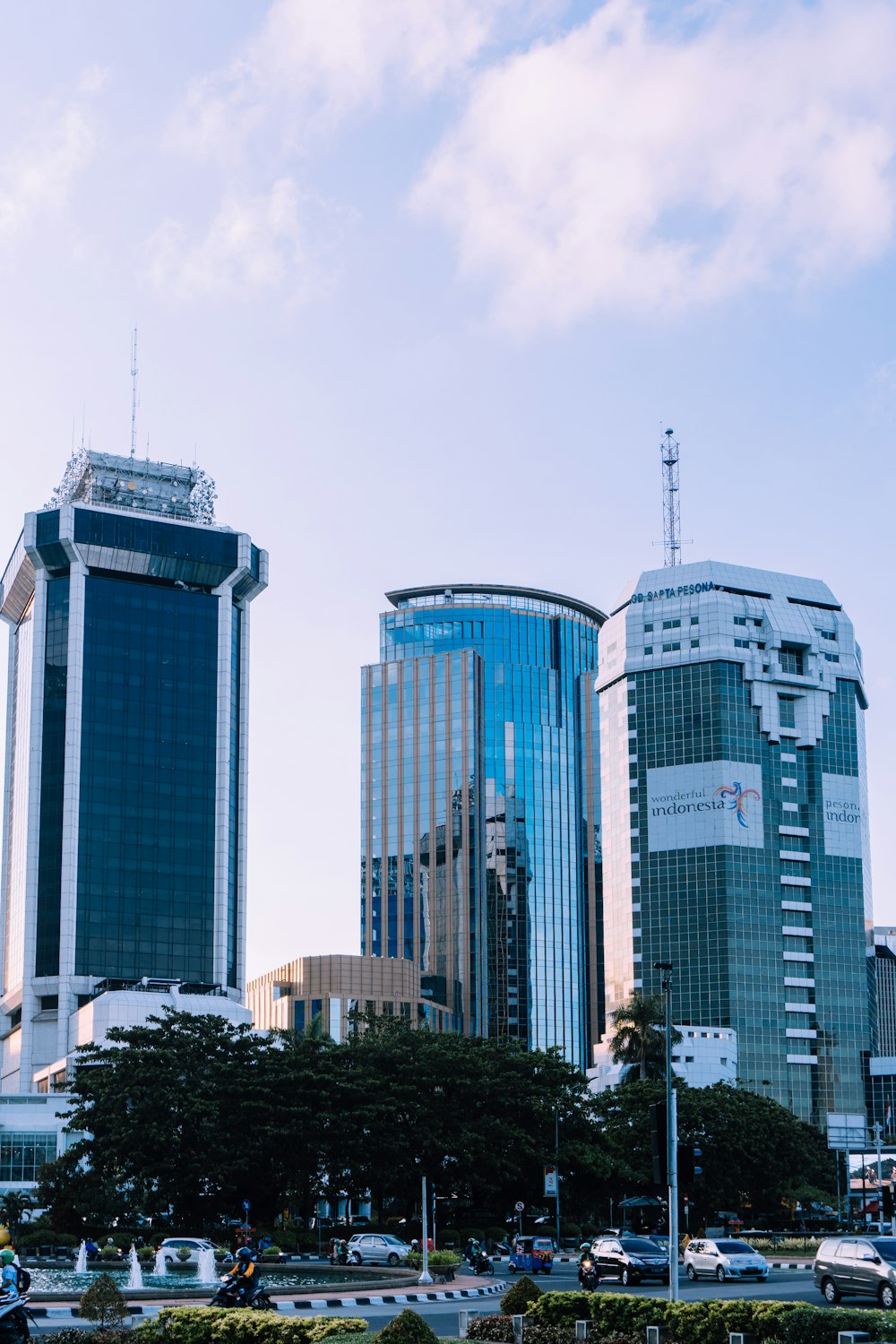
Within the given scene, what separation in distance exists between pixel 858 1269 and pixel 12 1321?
26248 mm

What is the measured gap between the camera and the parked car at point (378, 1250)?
236 ft

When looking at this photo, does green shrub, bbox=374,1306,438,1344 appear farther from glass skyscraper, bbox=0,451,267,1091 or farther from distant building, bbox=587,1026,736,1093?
glass skyscraper, bbox=0,451,267,1091

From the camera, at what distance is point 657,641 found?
618ft

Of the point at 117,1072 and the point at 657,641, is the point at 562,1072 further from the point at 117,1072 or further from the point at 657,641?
the point at 657,641

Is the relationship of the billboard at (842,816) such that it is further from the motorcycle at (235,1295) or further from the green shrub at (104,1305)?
the green shrub at (104,1305)

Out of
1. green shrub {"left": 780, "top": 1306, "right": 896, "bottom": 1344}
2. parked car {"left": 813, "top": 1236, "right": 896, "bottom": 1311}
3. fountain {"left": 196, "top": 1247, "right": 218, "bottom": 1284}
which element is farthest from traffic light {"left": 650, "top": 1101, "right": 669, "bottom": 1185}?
fountain {"left": 196, "top": 1247, "right": 218, "bottom": 1284}

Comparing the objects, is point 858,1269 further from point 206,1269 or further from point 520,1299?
point 206,1269

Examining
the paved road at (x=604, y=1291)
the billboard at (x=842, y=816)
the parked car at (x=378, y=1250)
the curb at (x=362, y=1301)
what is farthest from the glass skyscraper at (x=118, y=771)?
the curb at (x=362, y=1301)

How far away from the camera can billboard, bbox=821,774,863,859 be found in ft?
606

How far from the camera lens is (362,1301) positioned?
51000 millimetres

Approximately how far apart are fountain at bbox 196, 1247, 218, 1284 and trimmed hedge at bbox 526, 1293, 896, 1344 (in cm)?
2940

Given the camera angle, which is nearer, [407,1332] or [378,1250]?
[407,1332]

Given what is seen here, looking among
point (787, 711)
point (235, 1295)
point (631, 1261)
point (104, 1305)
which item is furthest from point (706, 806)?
point (104, 1305)

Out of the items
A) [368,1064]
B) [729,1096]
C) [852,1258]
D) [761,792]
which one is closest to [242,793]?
[761,792]
